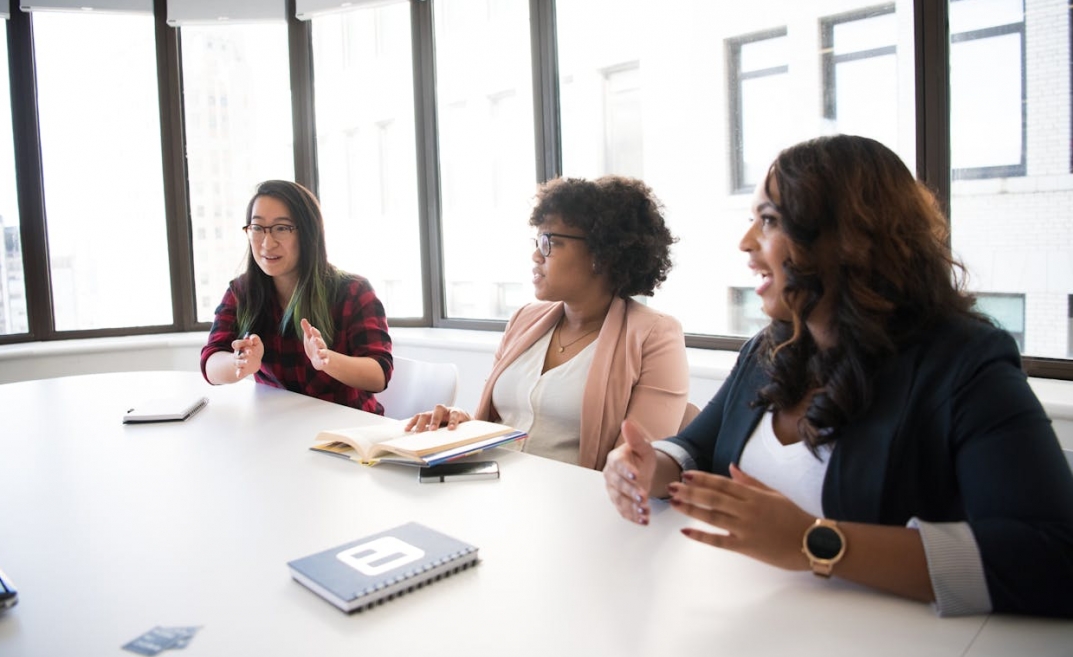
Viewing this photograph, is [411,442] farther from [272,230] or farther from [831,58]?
[831,58]

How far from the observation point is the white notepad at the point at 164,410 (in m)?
2.11

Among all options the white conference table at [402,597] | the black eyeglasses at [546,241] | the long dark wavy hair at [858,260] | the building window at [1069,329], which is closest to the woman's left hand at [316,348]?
the white conference table at [402,597]

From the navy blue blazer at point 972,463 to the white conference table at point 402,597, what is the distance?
0.07m

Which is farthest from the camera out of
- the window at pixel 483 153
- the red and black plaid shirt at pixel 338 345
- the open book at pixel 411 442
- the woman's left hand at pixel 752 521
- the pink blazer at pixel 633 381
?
the window at pixel 483 153

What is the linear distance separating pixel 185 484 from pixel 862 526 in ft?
4.11

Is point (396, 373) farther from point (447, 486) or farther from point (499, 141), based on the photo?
point (499, 141)

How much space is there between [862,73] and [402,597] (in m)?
2.66

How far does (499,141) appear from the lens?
14.3ft

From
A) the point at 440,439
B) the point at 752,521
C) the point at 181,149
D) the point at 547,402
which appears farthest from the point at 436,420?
the point at 181,149

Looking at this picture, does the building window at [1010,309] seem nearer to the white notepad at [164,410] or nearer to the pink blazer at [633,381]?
the pink blazer at [633,381]

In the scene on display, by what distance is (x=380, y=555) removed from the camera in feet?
3.47

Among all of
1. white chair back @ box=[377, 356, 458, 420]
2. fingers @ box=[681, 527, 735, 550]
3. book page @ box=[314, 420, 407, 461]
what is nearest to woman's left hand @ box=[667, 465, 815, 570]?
fingers @ box=[681, 527, 735, 550]

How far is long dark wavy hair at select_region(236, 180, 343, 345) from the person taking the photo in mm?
2588

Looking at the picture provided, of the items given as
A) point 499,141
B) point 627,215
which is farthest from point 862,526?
point 499,141
